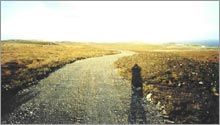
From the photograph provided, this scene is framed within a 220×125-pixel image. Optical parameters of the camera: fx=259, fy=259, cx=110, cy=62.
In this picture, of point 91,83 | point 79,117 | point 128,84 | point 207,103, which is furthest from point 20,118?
point 207,103

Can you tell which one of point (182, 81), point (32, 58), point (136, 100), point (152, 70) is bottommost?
point (136, 100)

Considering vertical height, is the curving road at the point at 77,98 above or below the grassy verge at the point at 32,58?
below

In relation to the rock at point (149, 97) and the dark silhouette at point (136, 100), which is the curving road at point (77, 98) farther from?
the rock at point (149, 97)

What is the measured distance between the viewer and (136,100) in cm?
966

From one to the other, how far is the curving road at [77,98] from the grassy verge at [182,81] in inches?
38.3

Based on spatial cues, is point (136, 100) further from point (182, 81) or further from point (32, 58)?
point (32, 58)

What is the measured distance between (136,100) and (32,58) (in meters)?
4.93

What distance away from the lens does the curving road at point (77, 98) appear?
28.6 ft

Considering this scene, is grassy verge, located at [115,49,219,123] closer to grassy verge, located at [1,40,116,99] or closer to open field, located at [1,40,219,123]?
open field, located at [1,40,219,123]

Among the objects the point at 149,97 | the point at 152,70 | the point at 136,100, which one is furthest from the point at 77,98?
the point at 152,70

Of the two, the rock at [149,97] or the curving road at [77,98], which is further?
the rock at [149,97]

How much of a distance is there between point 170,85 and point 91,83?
3257 millimetres

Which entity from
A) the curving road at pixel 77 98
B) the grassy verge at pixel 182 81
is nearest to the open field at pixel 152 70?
the grassy verge at pixel 182 81

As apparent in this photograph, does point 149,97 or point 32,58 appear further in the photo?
point 32,58
